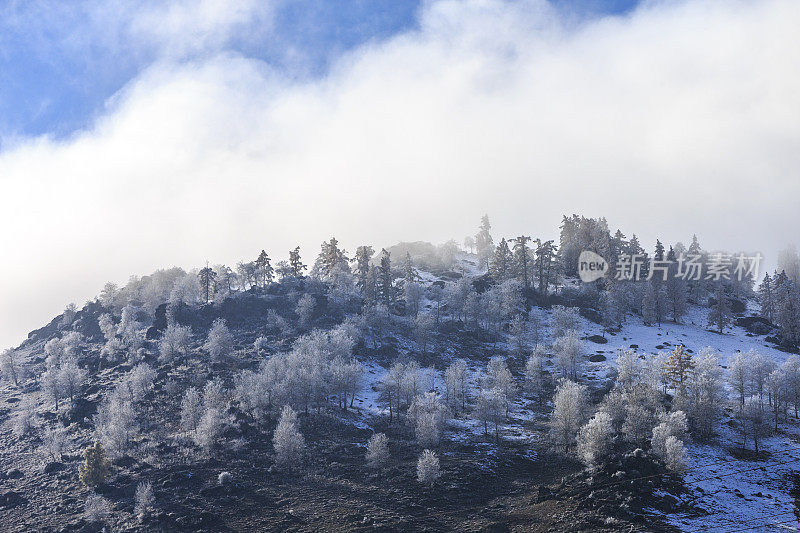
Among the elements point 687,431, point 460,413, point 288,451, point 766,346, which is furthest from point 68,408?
point 766,346

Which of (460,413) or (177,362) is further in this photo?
(177,362)

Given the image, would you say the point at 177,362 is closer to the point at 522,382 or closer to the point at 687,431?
the point at 522,382

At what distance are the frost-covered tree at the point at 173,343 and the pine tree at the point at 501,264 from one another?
85708mm

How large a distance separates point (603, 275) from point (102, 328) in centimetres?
14026

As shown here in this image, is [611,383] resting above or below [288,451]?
above

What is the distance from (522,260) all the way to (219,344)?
8845 cm

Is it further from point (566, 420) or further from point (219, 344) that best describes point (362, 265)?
point (566, 420)

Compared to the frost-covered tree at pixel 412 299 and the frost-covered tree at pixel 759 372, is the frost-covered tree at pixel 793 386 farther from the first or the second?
the frost-covered tree at pixel 412 299

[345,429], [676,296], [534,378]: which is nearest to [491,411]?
[534,378]

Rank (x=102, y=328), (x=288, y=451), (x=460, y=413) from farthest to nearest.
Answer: (x=102, y=328), (x=460, y=413), (x=288, y=451)

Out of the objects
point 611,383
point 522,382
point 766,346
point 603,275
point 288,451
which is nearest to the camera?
point 288,451

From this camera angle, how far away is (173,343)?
12262 centimetres

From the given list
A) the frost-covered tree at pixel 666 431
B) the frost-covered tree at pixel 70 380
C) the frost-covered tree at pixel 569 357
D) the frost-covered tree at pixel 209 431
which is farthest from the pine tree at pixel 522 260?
the frost-covered tree at pixel 70 380

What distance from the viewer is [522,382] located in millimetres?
114438
